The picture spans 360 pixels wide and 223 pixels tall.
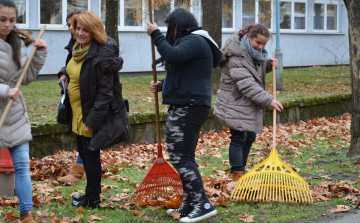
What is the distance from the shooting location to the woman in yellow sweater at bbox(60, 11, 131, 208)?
3.85 metres

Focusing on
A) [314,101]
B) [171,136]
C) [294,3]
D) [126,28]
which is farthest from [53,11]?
[171,136]

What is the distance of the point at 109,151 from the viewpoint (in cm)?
687

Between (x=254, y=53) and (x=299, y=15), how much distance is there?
19524 millimetres

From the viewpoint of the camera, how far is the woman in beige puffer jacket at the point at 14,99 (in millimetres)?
3373

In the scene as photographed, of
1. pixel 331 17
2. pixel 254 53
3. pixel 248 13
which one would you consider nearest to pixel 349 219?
pixel 254 53

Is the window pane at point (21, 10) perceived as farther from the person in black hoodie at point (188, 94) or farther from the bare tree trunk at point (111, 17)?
the person in black hoodie at point (188, 94)

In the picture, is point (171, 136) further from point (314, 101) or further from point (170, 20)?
point (314, 101)

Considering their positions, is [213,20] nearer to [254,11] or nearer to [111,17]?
[111,17]

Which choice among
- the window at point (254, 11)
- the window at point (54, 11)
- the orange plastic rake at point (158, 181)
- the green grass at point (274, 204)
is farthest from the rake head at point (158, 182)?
the window at point (254, 11)

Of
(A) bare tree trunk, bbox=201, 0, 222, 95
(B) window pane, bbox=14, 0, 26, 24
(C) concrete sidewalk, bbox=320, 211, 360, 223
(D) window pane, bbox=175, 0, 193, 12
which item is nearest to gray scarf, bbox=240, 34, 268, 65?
(C) concrete sidewalk, bbox=320, 211, 360, 223

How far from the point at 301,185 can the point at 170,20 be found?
1.98 m

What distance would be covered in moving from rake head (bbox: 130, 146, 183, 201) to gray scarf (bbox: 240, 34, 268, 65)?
1.50 metres

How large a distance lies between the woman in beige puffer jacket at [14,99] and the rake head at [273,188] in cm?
190

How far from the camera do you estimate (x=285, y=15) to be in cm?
2272
